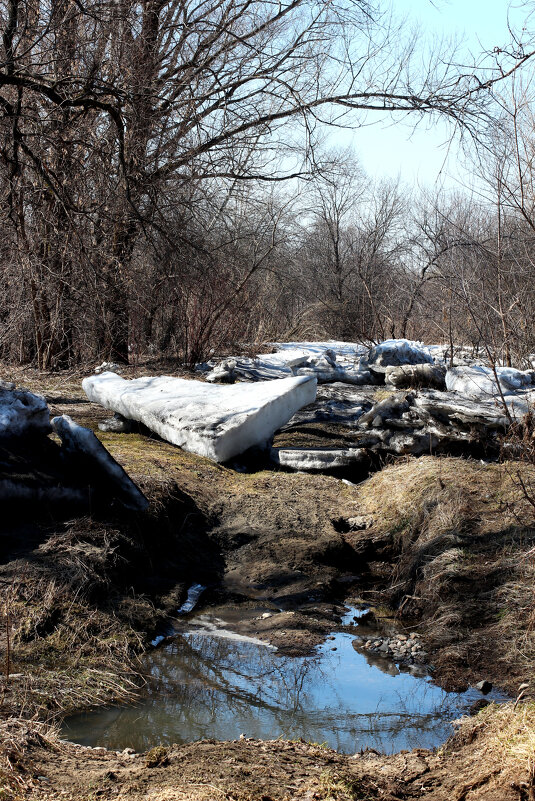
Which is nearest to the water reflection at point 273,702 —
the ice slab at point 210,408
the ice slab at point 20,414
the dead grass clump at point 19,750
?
the dead grass clump at point 19,750

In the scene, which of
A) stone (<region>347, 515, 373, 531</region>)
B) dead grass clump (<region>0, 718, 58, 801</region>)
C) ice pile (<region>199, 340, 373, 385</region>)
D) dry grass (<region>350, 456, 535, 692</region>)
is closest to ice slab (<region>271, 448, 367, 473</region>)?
dry grass (<region>350, 456, 535, 692</region>)

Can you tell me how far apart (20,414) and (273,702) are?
278cm

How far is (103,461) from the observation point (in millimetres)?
5047

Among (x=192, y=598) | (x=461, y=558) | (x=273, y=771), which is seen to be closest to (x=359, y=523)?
(x=461, y=558)

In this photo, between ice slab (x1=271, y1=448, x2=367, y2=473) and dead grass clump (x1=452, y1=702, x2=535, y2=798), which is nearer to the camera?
dead grass clump (x1=452, y1=702, x2=535, y2=798)

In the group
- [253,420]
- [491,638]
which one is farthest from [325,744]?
[253,420]

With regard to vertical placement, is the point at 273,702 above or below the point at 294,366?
below

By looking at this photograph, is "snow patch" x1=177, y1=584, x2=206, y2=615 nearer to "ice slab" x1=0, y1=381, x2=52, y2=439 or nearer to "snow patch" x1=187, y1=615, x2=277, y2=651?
"snow patch" x1=187, y1=615, x2=277, y2=651

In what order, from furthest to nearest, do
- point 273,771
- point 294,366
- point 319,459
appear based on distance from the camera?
point 294,366
point 319,459
point 273,771

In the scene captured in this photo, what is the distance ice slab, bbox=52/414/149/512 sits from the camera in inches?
199

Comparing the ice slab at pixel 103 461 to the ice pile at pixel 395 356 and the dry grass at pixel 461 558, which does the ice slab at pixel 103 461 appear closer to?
the dry grass at pixel 461 558

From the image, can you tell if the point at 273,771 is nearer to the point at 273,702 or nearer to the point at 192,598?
the point at 273,702

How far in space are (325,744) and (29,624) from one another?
1.67 metres

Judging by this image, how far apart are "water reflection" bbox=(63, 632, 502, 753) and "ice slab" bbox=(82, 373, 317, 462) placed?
10.5ft
